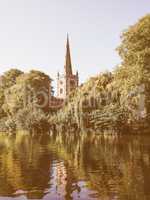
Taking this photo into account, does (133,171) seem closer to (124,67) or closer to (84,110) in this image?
(124,67)

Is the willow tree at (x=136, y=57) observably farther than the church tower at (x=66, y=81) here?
No

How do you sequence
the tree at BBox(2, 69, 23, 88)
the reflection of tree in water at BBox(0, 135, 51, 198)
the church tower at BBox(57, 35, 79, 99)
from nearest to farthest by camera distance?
the reflection of tree in water at BBox(0, 135, 51, 198) < the tree at BBox(2, 69, 23, 88) < the church tower at BBox(57, 35, 79, 99)

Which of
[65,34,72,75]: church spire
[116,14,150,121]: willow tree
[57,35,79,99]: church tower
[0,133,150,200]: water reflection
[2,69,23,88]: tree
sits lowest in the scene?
[0,133,150,200]: water reflection

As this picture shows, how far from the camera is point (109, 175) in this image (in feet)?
49.5

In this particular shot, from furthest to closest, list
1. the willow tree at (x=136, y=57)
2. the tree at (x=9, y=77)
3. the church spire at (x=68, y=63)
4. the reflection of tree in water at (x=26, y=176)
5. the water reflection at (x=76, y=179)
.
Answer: the church spire at (x=68, y=63)
the tree at (x=9, y=77)
the willow tree at (x=136, y=57)
the reflection of tree in water at (x=26, y=176)
the water reflection at (x=76, y=179)

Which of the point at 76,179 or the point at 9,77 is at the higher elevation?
the point at 9,77

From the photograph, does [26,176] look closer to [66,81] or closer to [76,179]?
[76,179]

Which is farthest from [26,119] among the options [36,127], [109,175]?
[109,175]

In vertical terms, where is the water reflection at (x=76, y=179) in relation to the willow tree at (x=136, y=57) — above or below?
below

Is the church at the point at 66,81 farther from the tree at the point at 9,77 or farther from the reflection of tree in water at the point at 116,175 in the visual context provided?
the reflection of tree in water at the point at 116,175

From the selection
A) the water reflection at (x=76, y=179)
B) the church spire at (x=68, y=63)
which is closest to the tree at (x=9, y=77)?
the church spire at (x=68, y=63)

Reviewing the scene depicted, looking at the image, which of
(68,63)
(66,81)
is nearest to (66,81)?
(66,81)

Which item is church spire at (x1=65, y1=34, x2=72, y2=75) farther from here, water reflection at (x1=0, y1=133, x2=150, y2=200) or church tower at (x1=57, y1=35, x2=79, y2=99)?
water reflection at (x1=0, y1=133, x2=150, y2=200)

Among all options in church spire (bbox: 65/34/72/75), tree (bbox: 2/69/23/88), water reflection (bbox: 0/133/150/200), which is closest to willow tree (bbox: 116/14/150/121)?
water reflection (bbox: 0/133/150/200)
